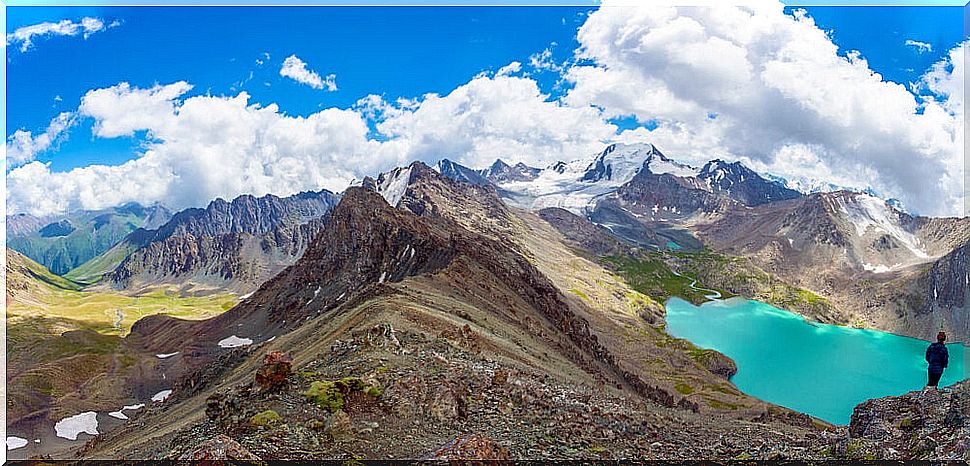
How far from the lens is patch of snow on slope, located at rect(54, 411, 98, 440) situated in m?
79.8

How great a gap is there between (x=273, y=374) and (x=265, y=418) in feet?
13.9

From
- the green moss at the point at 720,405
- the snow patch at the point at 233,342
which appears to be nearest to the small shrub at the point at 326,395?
the snow patch at the point at 233,342

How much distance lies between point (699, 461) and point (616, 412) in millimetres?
8391

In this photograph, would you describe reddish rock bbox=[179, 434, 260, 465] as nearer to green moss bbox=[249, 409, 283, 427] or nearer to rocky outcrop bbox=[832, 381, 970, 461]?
green moss bbox=[249, 409, 283, 427]

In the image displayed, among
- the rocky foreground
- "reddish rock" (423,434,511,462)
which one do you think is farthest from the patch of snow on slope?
"reddish rock" (423,434,511,462)

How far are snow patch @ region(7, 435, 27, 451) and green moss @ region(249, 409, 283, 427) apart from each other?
77872 mm

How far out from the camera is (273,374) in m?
23.9

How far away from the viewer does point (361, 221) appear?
113m

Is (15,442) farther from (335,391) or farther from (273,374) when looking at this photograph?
(335,391)

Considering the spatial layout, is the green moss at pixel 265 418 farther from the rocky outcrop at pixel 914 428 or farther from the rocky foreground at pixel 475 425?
the rocky outcrop at pixel 914 428

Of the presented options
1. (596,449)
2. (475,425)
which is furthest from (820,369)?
(475,425)

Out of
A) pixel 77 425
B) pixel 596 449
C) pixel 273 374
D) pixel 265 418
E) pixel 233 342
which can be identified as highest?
pixel 596 449

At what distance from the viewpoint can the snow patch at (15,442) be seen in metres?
75.2

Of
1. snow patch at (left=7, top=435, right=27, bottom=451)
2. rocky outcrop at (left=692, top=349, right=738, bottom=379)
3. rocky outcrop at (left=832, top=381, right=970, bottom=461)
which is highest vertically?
rocky outcrop at (left=692, top=349, right=738, bottom=379)
